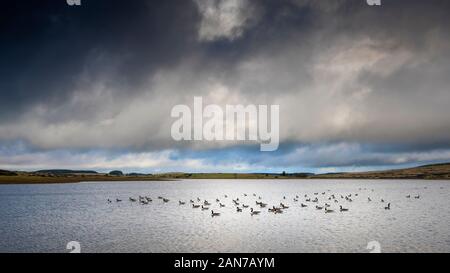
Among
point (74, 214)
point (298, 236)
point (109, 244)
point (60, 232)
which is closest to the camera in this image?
point (109, 244)

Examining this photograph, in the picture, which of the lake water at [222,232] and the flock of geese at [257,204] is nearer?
the lake water at [222,232]

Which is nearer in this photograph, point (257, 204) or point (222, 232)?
point (222, 232)

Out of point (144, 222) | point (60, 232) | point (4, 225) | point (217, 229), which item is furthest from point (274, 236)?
point (4, 225)

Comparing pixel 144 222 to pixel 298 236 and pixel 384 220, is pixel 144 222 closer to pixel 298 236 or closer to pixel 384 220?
pixel 298 236

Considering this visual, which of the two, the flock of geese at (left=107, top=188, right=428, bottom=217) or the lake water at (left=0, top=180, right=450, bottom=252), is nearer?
the lake water at (left=0, top=180, right=450, bottom=252)

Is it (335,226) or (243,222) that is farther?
(243,222)

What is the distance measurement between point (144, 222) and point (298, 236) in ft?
62.8

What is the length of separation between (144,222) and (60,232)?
10292 millimetres

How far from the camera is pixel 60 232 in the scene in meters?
38.7

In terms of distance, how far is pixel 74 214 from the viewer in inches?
2146
